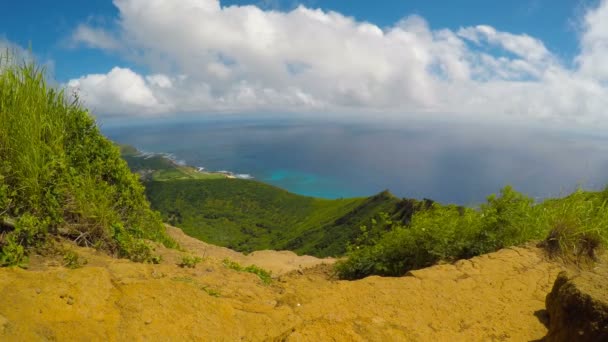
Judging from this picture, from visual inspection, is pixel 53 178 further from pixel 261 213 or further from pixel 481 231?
pixel 261 213

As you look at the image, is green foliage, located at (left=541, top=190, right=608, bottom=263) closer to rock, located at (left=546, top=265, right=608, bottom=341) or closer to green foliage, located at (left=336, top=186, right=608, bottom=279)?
green foliage, located at (left=336, top=186, right=608, bottom=279)

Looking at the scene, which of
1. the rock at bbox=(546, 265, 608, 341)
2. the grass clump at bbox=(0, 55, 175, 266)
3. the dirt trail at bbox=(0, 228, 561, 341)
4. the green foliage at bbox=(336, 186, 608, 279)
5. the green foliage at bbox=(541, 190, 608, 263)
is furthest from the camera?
the green foliage at bbox=(336, 186, 608, 279)

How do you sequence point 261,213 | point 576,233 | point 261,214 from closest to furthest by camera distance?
point 576,233, point 261,214, point 261,213

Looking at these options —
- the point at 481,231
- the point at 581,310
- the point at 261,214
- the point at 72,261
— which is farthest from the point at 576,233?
the point at 261,214

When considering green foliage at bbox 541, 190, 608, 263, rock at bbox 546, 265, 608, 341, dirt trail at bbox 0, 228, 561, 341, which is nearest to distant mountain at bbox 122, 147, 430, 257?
green foliage at bbox 541, 190, 608, 263

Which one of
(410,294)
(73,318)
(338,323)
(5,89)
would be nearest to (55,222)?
(5,89)

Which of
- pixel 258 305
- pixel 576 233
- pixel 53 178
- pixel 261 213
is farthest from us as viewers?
pixel 261 213
